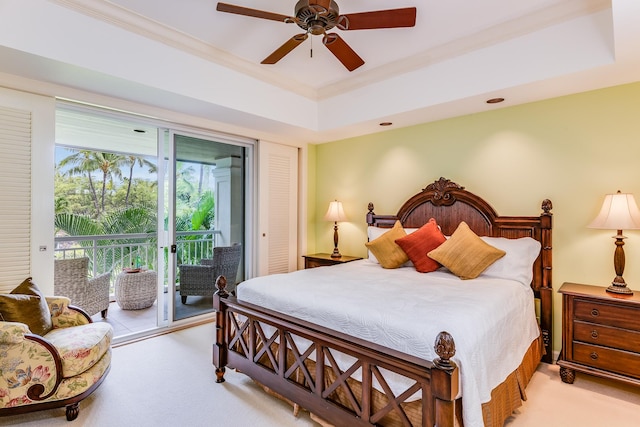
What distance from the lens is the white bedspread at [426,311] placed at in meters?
1.67

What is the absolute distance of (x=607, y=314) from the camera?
2516 mm

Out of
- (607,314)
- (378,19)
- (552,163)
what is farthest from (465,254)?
(378,19)

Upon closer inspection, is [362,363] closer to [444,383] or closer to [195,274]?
[444,383]

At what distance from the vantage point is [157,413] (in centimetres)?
227

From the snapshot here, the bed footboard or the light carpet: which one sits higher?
the bed footboard

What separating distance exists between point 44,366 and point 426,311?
2412mm

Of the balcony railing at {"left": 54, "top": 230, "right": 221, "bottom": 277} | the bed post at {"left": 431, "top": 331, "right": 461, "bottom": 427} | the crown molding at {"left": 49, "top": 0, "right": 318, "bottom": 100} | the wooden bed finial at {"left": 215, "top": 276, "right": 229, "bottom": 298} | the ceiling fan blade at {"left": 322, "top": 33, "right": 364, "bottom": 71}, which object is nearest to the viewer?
the bed post at {"left": 431, "top": 331, "right": 461, "bottom": 427}

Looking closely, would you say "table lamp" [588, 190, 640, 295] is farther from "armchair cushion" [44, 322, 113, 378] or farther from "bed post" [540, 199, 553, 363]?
"armchair cushion" [44, 322, 113, 378]

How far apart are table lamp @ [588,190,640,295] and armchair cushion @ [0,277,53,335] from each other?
4.32 meters

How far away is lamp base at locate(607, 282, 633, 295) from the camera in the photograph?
8.38ft

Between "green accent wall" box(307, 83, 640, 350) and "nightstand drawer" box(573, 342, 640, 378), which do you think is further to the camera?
"green accent wall" box(307, 83, 640, 350)

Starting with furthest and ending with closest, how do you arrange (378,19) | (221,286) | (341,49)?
(221,286)
(341,49)
(378,19)

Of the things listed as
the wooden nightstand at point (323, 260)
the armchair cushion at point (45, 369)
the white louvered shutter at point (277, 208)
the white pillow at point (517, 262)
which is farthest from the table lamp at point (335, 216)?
the armchair cushion at point (45, 369)

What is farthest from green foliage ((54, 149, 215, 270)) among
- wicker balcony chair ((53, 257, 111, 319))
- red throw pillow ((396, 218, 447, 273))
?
red throw pillow ((396, 218, 447, 273))
